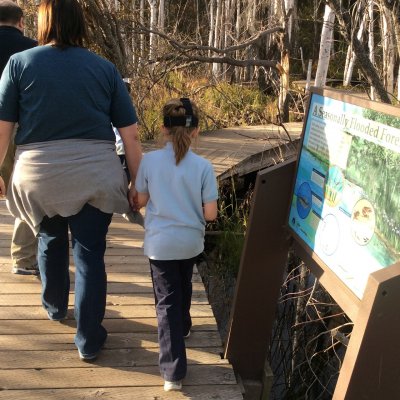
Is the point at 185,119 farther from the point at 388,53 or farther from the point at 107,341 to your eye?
the point at 388,53

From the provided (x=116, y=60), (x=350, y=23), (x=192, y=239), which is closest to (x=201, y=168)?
(x=192, y=239)

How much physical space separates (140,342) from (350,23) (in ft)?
8.01

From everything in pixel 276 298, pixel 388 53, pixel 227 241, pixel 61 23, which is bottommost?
pixel 227 241

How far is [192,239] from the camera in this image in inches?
92.4

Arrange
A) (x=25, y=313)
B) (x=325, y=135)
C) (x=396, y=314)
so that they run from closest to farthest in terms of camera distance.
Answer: (x=396, y=314)
(x=325, y=135)
(x=25, y=313)

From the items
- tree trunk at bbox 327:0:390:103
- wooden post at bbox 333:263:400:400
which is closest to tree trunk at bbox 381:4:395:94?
tree trunk at bbox 327:0:390:103

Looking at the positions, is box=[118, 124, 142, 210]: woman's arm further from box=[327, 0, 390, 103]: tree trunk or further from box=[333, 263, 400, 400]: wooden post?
box=[327, 0, 390, 103]: tree trunk

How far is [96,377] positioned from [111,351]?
0.23 meters

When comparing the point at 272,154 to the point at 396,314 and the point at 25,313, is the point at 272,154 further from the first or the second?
the point at 396,314

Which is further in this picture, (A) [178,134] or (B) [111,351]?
(B) [111,351]

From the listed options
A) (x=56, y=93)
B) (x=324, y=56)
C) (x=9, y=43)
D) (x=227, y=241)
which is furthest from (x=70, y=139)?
(x=324, y=56)

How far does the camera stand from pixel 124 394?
245cm

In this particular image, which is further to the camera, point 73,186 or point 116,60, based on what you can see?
point 116,60

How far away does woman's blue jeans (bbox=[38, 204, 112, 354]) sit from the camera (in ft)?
7.86
